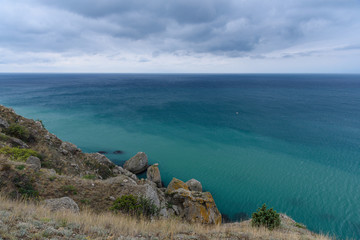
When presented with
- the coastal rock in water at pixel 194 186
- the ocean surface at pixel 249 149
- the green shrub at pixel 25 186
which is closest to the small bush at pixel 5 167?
the green shrub at pixel 25 186

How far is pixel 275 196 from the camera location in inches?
812

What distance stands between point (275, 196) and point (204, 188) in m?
7.87

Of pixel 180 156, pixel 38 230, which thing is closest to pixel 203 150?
pixel 180 156

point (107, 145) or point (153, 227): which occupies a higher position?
point (153, 227)

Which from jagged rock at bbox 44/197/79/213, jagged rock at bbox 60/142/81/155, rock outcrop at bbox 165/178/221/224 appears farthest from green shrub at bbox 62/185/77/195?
jagged rock at bbox 60/142/81/155

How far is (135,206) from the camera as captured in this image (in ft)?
34.6

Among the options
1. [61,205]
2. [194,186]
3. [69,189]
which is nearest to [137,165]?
[194,186]

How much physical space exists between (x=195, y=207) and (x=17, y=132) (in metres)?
17.7

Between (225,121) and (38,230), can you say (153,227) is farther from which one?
(225,121)

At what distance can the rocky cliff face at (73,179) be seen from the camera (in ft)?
34.2

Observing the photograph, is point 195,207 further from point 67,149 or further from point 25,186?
point 67,149

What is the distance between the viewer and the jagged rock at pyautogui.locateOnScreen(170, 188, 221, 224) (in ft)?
47.8

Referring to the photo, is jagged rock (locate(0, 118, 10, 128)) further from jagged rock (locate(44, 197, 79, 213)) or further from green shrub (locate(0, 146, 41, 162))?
jagged rock (locate(44, 197, 79, 213))

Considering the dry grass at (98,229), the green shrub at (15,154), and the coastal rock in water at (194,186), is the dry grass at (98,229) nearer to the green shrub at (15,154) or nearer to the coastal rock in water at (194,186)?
the green shrub at (15,154)
